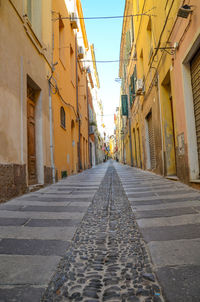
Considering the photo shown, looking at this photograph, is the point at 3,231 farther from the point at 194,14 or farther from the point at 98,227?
the point at 194,14

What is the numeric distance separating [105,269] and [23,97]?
4.13m

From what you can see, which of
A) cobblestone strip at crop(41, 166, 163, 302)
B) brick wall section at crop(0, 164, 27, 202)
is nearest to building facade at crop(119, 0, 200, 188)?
cobblestone strip at crop(41, 166, 163, 302)

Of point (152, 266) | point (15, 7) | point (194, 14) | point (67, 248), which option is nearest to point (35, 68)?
point (15, 7)

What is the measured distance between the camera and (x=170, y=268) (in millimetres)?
1312

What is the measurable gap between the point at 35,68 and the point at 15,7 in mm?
1433

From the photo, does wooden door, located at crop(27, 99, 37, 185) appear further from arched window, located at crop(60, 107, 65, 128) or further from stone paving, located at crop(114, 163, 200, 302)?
stone paving, located at crop(114, 163, 200, 302)

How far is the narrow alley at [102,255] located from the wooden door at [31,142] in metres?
2.58

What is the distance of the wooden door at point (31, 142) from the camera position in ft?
17.8

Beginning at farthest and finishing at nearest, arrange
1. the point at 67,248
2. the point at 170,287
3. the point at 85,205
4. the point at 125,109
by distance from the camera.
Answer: the point at 125,109
the point at 85,205
the point at 67,248
the point at 170,287

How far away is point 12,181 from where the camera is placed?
3922mm

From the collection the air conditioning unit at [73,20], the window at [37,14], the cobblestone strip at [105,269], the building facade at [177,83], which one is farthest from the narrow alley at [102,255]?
the air conditioning unit at [73,20]

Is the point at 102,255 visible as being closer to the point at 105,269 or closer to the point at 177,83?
the point at 105,269

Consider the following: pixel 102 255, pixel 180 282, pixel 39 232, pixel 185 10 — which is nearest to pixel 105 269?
pixel 102 255

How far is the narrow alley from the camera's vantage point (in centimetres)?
112
